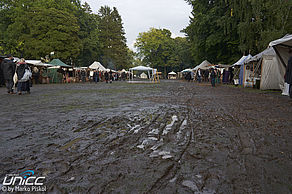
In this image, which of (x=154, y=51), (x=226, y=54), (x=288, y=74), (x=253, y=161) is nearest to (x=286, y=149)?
(x=253, y=161)

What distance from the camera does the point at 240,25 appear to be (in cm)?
1969

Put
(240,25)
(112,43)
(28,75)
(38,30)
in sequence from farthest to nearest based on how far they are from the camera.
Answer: (112,43)
(38,30)
(240,25)
(28,75)

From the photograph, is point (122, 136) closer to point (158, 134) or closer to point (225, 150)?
point (158, 134)

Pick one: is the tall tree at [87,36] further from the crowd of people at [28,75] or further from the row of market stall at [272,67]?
the row of market stall at [272,67]

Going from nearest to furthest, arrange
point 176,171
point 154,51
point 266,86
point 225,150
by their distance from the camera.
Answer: point 176,171 < point 225,150 < point 266,86 < point 154,51

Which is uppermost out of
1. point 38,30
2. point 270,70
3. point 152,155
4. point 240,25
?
point 38,30

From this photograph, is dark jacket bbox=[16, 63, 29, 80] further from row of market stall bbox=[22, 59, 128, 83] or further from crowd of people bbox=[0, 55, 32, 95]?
row of market stall bbox=[22, 59, 128, 83]

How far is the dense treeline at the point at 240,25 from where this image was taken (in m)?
16.2

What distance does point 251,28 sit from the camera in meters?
19.1

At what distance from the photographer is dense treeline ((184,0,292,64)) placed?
16.2m

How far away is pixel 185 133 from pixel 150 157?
1118 mm

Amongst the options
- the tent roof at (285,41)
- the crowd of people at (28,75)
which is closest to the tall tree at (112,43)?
the crowd of people at (28,75)

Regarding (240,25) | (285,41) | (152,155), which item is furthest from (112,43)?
(152,155)

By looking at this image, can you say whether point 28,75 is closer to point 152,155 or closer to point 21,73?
point 21,73
